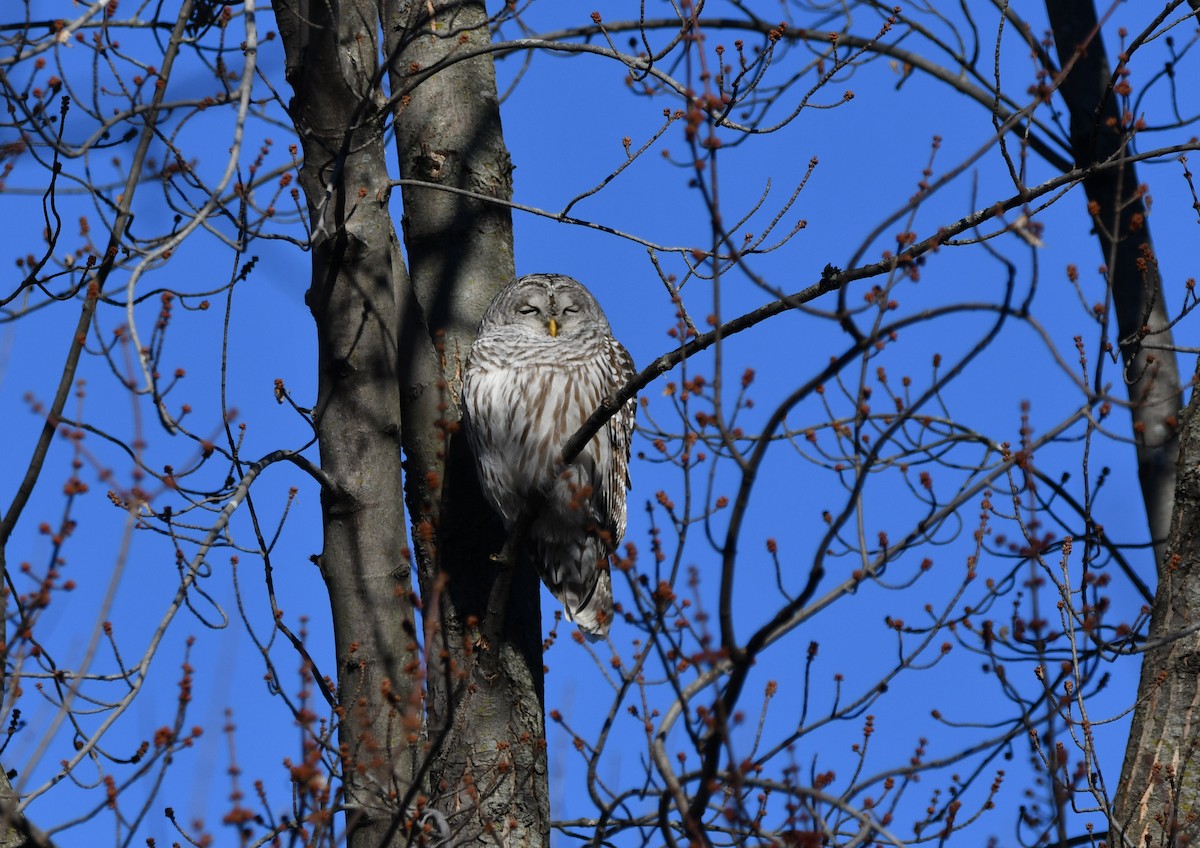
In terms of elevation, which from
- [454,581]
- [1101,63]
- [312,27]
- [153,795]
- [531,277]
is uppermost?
[1101,63]

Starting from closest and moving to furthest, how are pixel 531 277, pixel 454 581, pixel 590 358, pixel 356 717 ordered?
pixel 356 717
pixel 454 581
pixel 590 358
pixel 531 277

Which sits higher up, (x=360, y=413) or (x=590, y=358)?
(x=590, y=358)

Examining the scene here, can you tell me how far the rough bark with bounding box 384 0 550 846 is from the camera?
14.4 feet

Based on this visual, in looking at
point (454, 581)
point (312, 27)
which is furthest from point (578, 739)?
point (312, 27)

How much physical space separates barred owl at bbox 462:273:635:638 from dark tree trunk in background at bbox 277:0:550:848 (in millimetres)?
215

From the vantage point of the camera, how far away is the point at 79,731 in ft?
13.3

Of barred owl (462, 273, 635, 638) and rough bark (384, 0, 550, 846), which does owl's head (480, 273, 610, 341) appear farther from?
rough bark (384, 0, 550, 846)

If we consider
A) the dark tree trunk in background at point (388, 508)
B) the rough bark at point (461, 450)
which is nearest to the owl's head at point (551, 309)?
the rough bark at point (461, 450)

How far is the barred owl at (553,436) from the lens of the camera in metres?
5.29

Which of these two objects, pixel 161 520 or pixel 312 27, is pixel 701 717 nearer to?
pixel 161 520

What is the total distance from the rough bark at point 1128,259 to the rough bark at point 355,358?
2.95 meters

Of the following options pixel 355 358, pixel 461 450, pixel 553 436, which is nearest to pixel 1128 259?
pixel 553 436

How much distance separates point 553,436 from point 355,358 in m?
1.37

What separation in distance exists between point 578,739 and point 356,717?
4.44 ft
